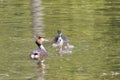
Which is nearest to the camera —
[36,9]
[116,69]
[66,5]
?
[36,9]

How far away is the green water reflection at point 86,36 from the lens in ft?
50.7

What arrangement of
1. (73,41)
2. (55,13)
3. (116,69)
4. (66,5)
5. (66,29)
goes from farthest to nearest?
(66,5) < (55,13) < (66,29) < (73,41) < (116,69)

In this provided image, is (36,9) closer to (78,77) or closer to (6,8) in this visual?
(78,77)

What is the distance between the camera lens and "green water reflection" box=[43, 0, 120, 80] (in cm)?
1546

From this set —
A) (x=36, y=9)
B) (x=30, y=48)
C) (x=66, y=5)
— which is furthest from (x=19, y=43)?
(x=66, y=5)

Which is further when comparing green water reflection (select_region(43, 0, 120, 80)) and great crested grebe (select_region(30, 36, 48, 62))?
great crested grebe (select_region(30, 36, 48, 62))

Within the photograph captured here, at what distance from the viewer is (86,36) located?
63.7 feet

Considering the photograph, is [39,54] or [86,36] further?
[86,36]

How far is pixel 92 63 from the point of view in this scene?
16.2 m

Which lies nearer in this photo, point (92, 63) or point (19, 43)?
point (92, 63)

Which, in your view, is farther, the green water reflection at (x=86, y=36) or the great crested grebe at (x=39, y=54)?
the great crested grebe at (x=39, y=54)

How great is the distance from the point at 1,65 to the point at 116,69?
9.35 ft

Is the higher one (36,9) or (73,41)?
(36,9)

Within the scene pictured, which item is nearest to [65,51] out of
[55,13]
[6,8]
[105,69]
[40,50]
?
[40,50]
